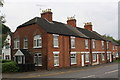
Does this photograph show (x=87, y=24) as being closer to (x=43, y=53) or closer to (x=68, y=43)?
(x=68, y=43)

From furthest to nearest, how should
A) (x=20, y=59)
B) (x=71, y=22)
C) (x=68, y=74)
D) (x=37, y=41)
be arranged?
(x=71, y=22)
(x=20, y=59)
(x=37, y=41)
(x=68, y=74)

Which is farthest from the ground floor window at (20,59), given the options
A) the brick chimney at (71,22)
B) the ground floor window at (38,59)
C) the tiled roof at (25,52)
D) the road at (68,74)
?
the brick chimney at (71,22)

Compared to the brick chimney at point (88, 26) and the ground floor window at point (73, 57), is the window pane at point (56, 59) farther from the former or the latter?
the brick chimney at point (88, 26)

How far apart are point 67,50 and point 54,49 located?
308 centimetres

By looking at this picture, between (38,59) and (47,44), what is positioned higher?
(47,44)

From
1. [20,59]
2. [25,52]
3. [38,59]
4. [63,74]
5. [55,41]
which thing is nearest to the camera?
[63,74]

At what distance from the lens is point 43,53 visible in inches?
996

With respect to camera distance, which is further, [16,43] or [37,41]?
[16,43]

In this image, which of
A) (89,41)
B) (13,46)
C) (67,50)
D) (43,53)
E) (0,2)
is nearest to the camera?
(0,2)

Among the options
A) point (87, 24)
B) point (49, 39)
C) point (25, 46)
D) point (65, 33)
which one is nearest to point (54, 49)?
point (49, 39)

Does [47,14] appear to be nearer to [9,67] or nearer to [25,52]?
[25,52]

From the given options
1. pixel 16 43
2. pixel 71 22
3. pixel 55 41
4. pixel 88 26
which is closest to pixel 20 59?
pixel 16 43

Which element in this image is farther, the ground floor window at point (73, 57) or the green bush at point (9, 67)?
the ground floor window at point (73, 57)

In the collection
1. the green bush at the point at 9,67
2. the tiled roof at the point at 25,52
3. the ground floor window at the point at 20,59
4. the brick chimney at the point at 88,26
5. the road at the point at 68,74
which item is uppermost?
the brick chimney at the point at 88,26
